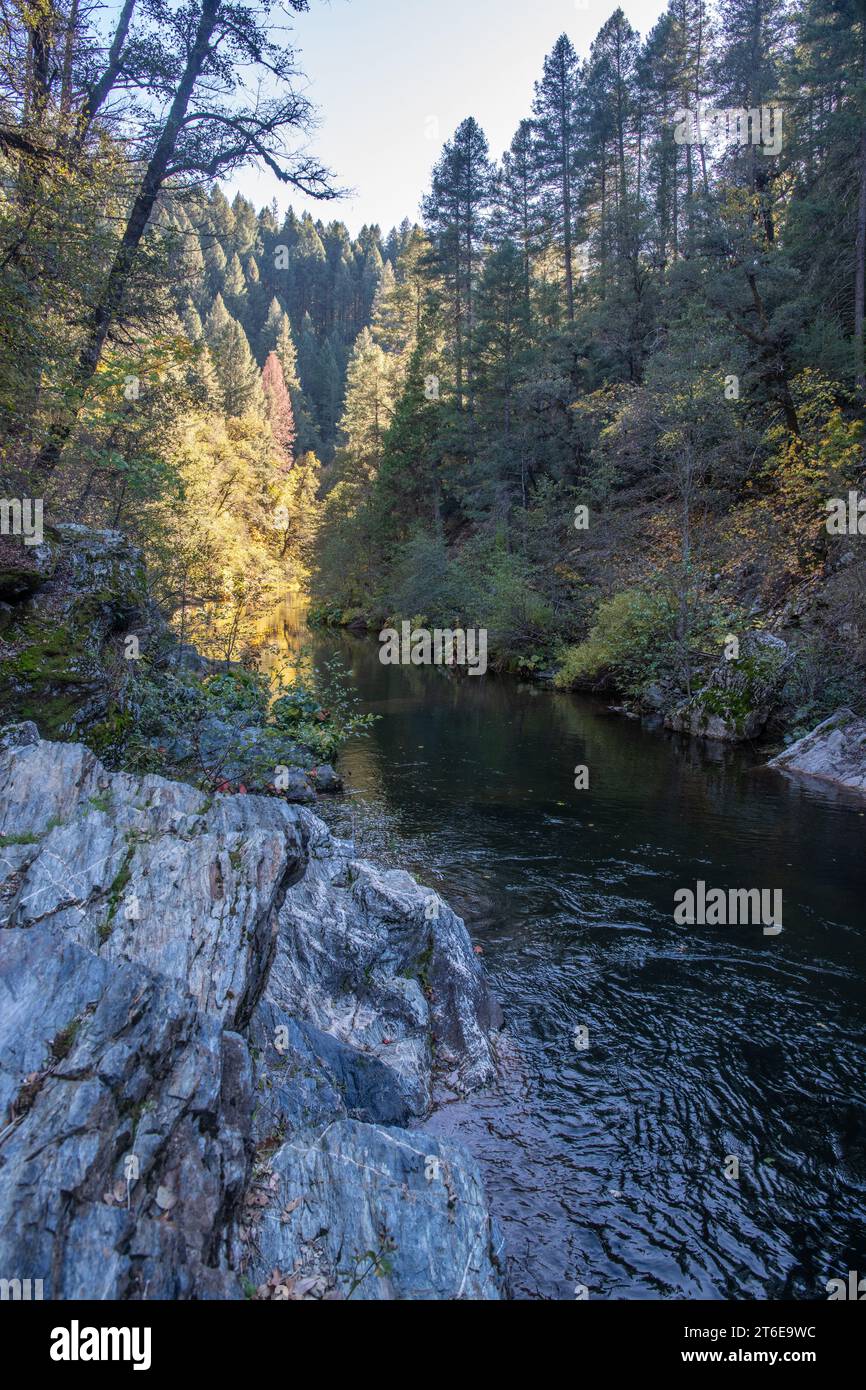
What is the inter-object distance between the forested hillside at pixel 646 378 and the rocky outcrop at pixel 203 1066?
15.0 metres

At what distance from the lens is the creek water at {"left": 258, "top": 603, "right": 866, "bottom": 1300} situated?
491 cm

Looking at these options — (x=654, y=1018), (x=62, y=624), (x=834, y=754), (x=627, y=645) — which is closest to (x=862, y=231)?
(x=627, y=645)

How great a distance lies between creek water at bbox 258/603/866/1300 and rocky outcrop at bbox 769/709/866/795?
27.4 inches

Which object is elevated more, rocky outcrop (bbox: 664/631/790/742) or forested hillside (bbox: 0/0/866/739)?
forested hillside (bbox: 0/0/866/739)

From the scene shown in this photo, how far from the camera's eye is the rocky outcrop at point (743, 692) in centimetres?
1877

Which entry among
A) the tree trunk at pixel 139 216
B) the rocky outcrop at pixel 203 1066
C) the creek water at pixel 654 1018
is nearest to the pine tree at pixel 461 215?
the tree trunk at pixel 139 216

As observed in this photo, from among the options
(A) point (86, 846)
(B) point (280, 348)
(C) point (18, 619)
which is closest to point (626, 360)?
(C) point (18, 619)

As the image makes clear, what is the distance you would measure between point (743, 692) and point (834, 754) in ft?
11.5

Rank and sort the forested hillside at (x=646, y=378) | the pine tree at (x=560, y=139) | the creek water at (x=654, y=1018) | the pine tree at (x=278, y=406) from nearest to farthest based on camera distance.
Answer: the creek water at (x=654, y=1018) → the forested hillside at (x=646, y=378) → the pine tree at (x=560, y=139) → the pine tree at (x=278, y=406)

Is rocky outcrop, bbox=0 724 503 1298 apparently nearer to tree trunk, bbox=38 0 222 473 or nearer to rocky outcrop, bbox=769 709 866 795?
tree trunk, bbox=38 0 222 473

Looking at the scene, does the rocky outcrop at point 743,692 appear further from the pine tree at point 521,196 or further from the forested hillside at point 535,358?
the pine tree at point 521,196

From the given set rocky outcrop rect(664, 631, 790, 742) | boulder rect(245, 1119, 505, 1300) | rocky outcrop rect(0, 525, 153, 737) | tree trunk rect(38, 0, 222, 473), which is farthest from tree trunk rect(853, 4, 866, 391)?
boulder rect(245, 1119, 505, 1300)

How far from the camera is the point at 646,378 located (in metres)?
25.6

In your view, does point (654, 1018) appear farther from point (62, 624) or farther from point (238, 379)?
point (238, 379)
